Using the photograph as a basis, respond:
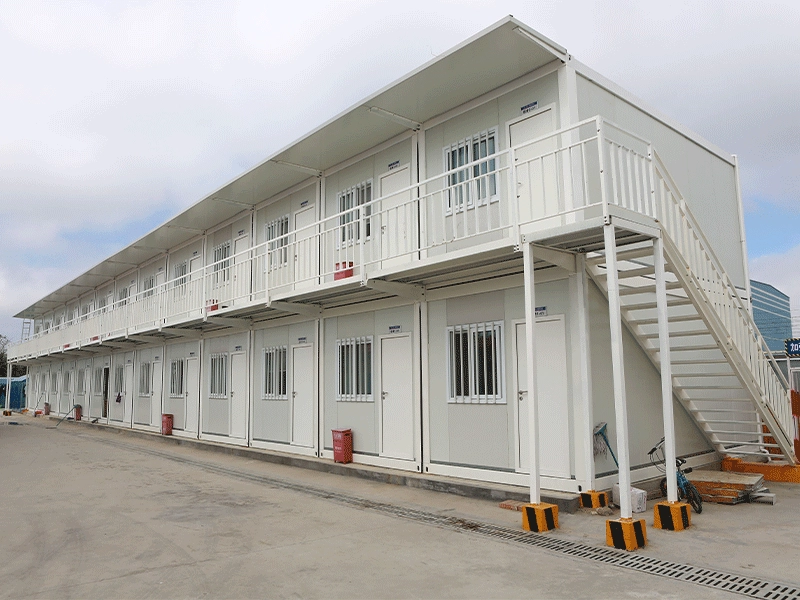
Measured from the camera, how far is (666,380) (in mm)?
7422

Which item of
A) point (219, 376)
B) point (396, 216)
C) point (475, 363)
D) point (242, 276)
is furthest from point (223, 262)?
point (475, 363)

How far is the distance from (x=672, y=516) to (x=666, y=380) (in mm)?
1582

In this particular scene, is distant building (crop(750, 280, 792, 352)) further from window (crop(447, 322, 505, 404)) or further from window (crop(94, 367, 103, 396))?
window (crop(94, 367, 103, 396))

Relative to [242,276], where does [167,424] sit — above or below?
below

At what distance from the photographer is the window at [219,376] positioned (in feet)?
57.7

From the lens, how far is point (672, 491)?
7383mm

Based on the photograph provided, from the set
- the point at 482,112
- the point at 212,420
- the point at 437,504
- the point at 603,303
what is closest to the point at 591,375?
the point at 603,303

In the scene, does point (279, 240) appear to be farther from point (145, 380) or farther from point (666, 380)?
point (145, 380)

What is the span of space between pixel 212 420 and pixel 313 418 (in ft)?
18.3

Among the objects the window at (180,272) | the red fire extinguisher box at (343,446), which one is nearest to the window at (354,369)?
the red fire extinguisher box at (343,446)

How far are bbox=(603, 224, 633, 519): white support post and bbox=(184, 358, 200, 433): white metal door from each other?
1459 centimetres

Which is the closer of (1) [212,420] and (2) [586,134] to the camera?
(2) [586,134]

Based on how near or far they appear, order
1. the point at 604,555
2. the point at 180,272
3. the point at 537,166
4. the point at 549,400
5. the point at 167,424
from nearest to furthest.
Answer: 1. the point at 604,555
2. the point at 549,400
3. the point at 537,166
4. the point at 167,424
5. the point at 180,272

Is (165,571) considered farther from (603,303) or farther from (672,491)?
(603,303)
